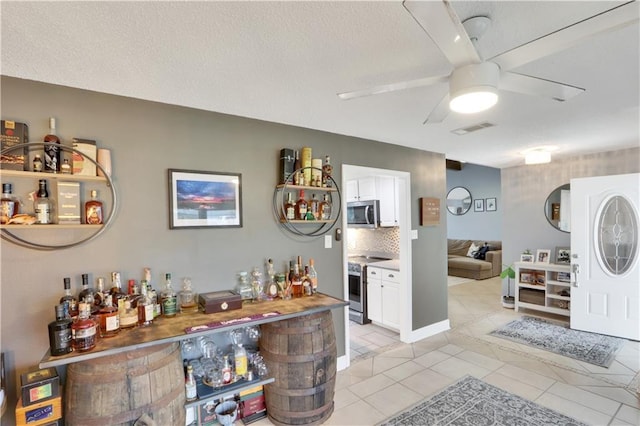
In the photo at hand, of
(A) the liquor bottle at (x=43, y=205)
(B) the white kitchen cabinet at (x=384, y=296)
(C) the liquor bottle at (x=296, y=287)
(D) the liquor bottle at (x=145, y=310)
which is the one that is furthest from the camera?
(B) the white kitchen cabinet at (x=384, y=296)

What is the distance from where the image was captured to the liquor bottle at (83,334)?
1.47 metres

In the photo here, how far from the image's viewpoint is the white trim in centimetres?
361

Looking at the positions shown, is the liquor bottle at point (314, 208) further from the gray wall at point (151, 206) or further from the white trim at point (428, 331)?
the white trim at point (428, 331)

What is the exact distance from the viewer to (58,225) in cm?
175

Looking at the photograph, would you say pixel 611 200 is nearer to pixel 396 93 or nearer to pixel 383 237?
pixel 383 237

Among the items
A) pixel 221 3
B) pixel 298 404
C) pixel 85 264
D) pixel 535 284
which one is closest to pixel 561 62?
pixel 221 3

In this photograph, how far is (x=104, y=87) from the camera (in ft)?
6.21

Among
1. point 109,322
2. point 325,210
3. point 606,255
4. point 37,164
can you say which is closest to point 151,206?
point 37,164

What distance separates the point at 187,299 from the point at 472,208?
26.0ft

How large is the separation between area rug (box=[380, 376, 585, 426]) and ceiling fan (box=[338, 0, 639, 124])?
2080 mm

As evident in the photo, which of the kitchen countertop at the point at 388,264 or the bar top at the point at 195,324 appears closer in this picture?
the bar top at the point at 195,324

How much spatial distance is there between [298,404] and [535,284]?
4.14m

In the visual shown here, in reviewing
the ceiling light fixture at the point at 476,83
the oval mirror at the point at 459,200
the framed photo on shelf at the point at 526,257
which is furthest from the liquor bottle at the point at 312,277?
the oval mirror at the point at 459,200

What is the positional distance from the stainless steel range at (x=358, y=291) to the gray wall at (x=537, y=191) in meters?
2.72
